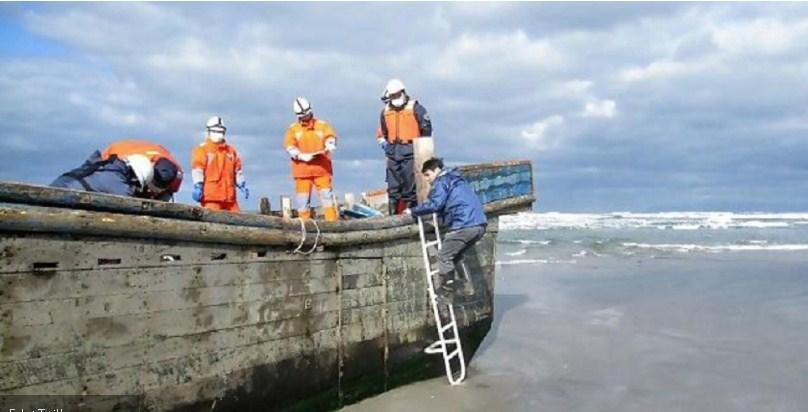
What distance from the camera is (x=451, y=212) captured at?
8.02m

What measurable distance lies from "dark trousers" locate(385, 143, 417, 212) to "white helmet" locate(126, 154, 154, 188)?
387cm

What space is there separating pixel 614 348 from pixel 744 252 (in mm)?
19254

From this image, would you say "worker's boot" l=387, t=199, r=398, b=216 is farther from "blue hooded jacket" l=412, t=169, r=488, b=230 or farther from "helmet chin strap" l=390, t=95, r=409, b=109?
"blue hooded jacket" l=412, t=169, r=488, b=230

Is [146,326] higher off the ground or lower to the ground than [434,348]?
higher

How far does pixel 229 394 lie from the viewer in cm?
592

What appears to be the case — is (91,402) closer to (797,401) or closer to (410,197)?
(410,197)

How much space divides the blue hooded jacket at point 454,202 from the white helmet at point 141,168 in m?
2.91

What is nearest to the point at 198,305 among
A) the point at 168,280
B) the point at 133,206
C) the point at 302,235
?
the point at 168,280

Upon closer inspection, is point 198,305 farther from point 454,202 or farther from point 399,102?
point 399,102

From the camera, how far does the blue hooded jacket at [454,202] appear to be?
26.0 feet

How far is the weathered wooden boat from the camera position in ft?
15.1

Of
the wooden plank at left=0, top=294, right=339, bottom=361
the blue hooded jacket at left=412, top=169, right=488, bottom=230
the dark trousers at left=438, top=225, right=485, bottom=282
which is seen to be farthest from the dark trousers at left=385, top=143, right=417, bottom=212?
the wooden plank at left=0, top=294, right=339, bottom=361

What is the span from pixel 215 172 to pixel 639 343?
6.48 meters

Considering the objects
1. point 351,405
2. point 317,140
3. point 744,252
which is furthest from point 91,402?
point 744,252
